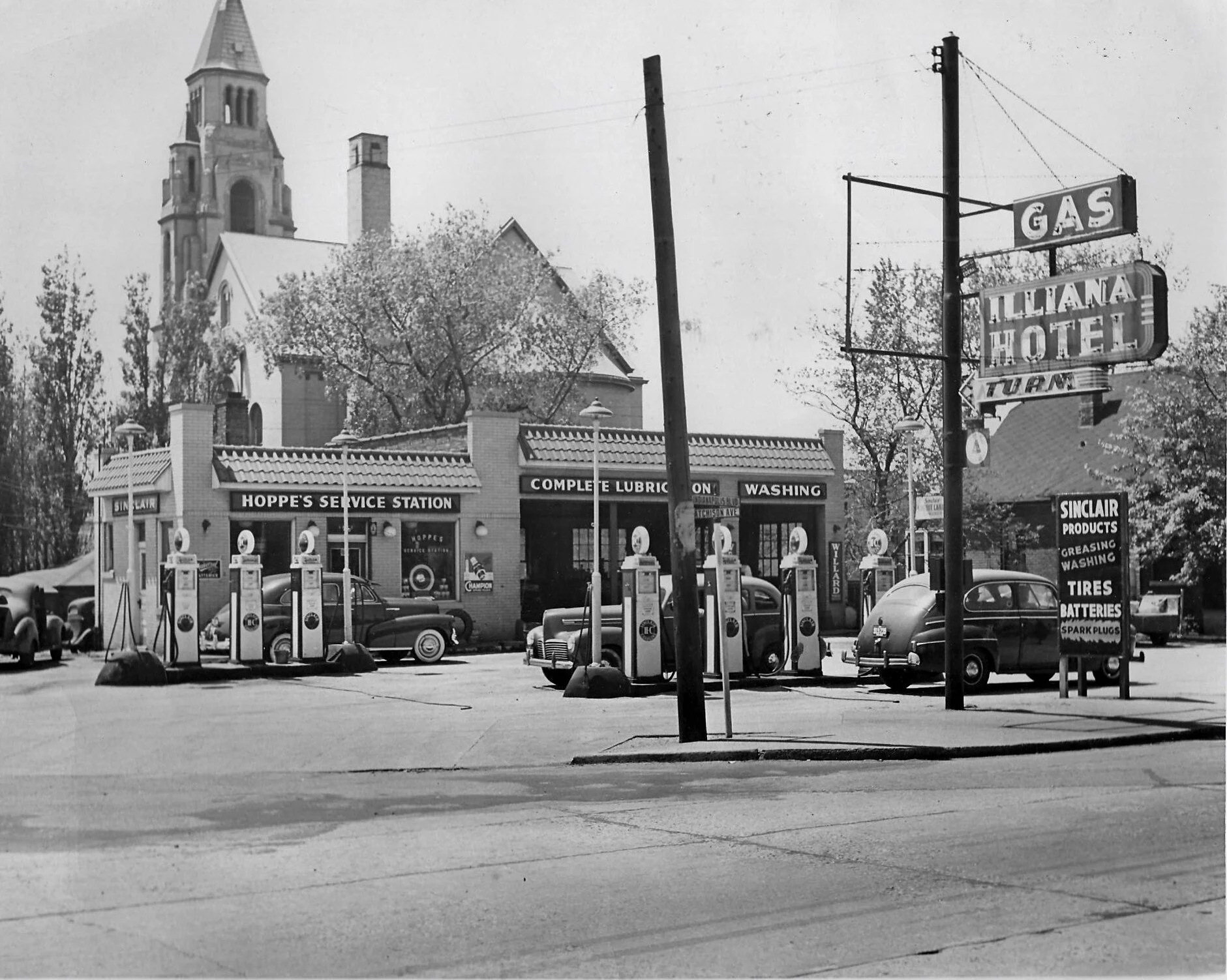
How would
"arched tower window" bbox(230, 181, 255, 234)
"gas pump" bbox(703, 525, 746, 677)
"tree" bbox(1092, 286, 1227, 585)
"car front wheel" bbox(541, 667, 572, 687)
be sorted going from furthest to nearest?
"arched tower window" bbox(230, 181, 255, 234) < "tree" bbox(1092, 286, 1227, 585) < "car front wheel" bbox(541, 667, 572, 687) < "gas pump" bbox(703, 525, 746, 677)

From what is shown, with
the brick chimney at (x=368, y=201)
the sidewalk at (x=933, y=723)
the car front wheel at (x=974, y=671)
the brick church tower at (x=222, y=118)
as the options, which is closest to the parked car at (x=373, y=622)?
the sidewalk at (x=933, y=723)

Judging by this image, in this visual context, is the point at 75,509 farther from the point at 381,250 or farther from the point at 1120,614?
the point at 381,250

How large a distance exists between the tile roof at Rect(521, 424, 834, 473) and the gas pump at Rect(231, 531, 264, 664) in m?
11.8

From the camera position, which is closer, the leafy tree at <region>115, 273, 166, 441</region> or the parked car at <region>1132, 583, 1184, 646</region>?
the leafy tree at <region>115, 273, 166, 441</region>

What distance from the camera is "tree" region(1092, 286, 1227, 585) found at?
36.5m

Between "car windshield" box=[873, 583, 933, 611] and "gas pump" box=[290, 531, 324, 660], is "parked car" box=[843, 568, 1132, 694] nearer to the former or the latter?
"car windshield" box=[873, 583, 933, 611]

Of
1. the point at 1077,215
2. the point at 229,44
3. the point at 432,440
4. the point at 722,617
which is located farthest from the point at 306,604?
the point at 229,44

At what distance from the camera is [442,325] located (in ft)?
145

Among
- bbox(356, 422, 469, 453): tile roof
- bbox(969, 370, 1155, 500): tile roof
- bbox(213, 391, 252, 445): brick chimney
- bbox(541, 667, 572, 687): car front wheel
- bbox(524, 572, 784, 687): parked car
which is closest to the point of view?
bbox(524, 572, 784, 687): parked car

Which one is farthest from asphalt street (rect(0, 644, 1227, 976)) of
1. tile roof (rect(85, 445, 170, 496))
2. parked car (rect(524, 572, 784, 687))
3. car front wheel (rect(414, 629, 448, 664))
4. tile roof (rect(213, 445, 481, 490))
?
tile roof (rect(213, 445, 481, 490))

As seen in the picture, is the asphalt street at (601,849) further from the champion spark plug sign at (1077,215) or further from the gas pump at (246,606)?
the gas pump at (246,606)

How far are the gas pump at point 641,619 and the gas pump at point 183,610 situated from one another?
25.8ft

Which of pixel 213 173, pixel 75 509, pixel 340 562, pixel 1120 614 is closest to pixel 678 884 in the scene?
pixel 75 509

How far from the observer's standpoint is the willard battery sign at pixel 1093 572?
18.4m
